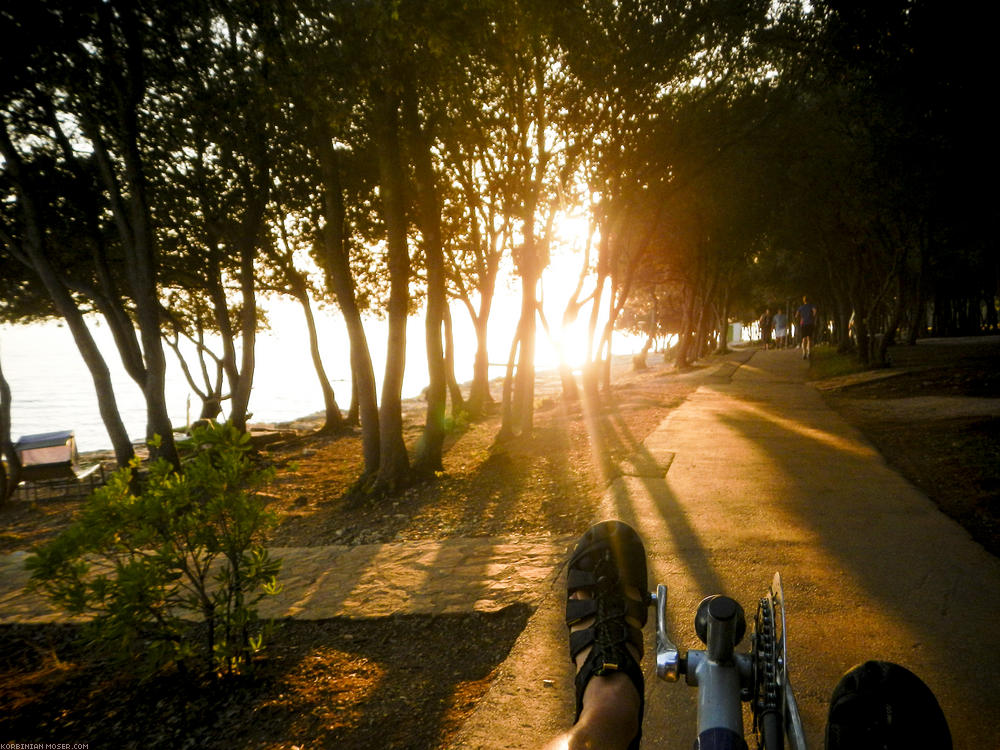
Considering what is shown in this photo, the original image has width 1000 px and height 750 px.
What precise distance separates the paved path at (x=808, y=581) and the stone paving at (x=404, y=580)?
681 millimetres

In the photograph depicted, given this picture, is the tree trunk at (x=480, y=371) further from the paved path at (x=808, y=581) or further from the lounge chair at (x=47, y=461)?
the paved path at (x=808, y=581)

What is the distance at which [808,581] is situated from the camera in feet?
11.6

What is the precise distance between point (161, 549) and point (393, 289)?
531 centimetres

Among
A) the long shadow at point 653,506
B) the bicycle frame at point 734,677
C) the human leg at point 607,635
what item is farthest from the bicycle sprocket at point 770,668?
the long shadow at point 653,506

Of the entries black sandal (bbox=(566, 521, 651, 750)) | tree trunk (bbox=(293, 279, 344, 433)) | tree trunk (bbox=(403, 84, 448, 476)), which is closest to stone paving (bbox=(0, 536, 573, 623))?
black sandal (bbox=(566, 521, 651, 750))

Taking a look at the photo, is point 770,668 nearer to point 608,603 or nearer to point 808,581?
point 608,603

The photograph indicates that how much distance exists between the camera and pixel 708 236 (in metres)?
24.3

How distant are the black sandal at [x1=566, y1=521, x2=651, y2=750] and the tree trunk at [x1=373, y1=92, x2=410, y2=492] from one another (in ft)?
19.1

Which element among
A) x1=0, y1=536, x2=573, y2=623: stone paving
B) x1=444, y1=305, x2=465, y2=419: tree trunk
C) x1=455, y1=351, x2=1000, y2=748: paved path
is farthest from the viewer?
x1=444, y1=305, x2=465, y2=419: tree trunk

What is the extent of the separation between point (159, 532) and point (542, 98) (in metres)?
9.33

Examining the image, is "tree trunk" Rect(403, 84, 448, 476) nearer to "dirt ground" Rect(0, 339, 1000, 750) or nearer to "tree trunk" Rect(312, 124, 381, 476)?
"dirt ground" Rect(0, 339, 1000, 750)

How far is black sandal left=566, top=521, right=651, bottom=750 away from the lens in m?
2.05

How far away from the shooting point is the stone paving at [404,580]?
4.17 m

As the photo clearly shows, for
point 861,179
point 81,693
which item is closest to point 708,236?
point 861,179
